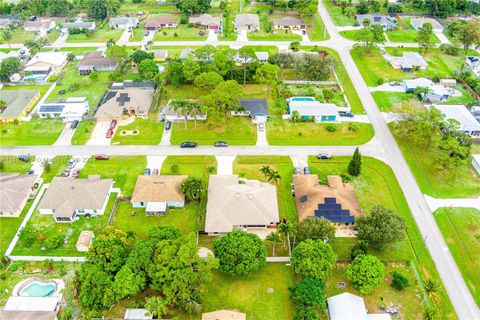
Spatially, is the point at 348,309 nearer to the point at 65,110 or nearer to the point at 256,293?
the point at 256,293

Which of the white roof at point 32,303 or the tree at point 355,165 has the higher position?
the tree at point 355,165

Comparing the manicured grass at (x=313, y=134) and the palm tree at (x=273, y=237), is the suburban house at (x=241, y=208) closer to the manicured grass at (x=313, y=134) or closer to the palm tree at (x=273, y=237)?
the palm tree at (x=273, y=237)

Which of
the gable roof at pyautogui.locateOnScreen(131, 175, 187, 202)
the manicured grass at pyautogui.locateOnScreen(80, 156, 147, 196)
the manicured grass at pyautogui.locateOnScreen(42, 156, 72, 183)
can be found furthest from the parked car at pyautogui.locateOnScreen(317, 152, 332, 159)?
the manicured grass at pyautogui.locateOnScreen(42, 156, 72, 183)

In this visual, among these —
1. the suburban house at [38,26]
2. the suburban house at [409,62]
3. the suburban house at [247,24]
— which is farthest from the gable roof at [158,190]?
the suburban house at [38,26]

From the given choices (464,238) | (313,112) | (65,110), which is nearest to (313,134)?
(313,112)

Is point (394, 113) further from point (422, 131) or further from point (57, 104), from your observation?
point (57, 104)

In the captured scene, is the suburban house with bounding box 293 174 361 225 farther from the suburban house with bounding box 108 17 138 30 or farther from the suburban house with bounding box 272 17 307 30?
the suburban house with bounding box 108 17 138 30
